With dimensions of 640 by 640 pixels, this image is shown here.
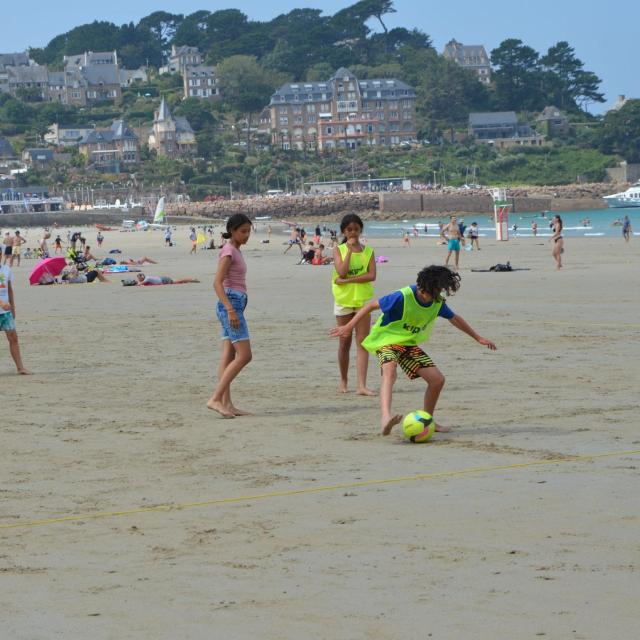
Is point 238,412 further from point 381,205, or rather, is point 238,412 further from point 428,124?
point 428,124

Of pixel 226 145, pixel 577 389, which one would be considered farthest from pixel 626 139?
pixel 577 389

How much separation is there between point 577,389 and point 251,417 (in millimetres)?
2485

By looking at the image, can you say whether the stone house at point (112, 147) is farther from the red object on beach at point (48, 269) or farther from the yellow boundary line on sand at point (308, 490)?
the yellow boundary line on sand at point (308, 490)

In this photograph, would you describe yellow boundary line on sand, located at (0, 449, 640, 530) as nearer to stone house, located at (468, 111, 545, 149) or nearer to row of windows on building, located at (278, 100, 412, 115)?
stone house, located at (468, 111, 545, 149)

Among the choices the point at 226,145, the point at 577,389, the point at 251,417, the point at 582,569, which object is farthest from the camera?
the point at 226,145

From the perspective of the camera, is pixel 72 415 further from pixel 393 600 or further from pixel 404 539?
pixel 393 600

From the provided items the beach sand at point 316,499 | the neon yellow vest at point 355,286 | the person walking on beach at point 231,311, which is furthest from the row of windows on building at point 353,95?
the person walking on beach at point 231,311

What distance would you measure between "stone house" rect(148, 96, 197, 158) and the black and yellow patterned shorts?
16454cm

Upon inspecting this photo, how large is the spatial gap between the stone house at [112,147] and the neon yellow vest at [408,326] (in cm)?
16137

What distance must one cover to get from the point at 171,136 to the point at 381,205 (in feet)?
170

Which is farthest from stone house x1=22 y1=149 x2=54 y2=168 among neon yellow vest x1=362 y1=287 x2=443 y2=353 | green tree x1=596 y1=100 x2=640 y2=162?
neon yellow vest x1=362 y1=287 x2=443 y2=353

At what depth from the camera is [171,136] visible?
172875 millimetres

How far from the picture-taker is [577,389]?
9.47m

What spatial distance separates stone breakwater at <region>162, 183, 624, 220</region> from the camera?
126 meters
